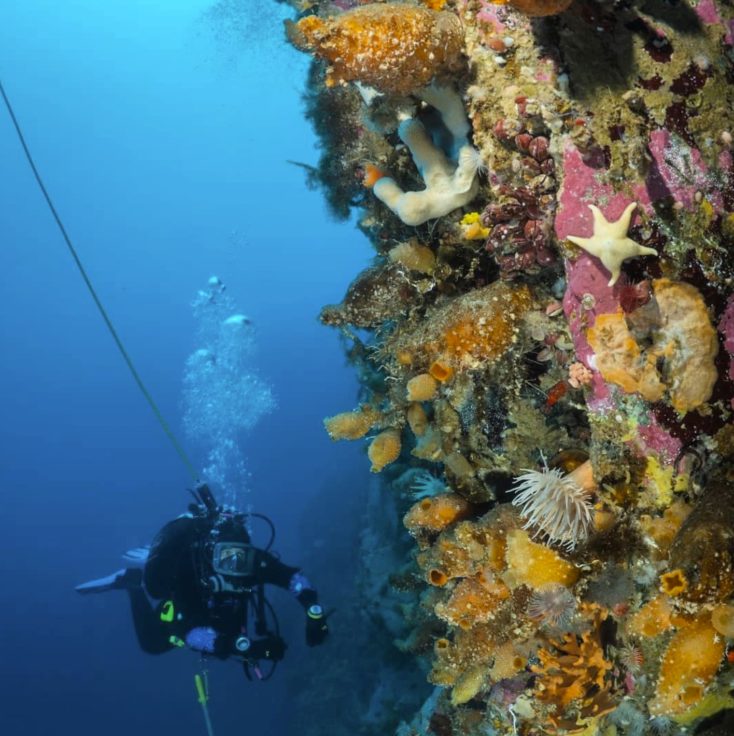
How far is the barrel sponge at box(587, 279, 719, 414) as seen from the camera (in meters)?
2.15

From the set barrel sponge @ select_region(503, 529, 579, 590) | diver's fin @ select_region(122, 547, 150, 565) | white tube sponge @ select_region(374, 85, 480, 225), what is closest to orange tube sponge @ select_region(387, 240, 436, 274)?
white tube sponge @ select_region(374, 85, 480, 225)

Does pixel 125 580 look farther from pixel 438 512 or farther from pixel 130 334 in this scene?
pixel 130 334

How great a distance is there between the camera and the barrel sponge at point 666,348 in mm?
2150

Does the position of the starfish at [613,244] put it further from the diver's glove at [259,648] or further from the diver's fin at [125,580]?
the diver's fin at [125,580]

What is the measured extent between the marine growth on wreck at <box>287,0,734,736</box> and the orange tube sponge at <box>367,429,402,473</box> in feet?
1.46

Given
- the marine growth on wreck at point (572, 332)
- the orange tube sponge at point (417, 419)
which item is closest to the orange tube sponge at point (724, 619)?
the marine growth on wreck at point (572, 332)

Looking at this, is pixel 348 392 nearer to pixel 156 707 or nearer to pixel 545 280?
pixel 156 707

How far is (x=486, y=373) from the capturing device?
10.8 ft

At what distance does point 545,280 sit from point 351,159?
7.87 feet

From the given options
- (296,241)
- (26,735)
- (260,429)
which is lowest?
(260,429)

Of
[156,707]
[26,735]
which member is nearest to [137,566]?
[156,707]

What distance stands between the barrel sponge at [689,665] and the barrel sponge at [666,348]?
3.02 ft

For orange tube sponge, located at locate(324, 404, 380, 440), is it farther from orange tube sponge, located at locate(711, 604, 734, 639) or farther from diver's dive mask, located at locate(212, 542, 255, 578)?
diver's dive mask, located at locate(212, 542, 255, 578)

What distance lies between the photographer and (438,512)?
3746 millimetres
